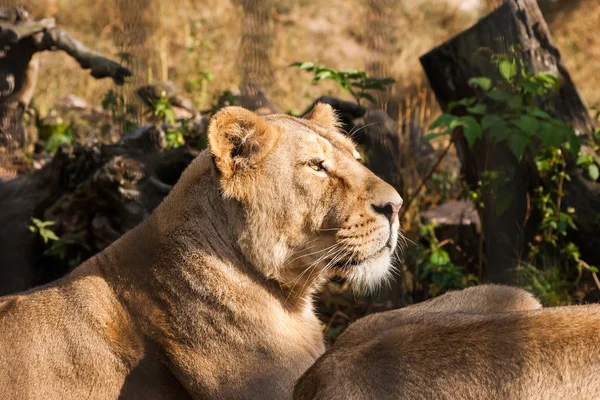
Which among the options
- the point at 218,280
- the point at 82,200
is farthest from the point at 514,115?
the point at 82,200

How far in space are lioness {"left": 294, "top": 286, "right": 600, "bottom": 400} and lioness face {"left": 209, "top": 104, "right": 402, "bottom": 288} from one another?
105 centimetres

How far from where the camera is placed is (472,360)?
2.64m

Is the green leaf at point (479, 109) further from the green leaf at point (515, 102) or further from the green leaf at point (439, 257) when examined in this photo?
the green leaf at point (439, 257)

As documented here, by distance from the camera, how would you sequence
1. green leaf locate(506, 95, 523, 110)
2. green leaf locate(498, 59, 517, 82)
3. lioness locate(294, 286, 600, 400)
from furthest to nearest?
green leaf locate(506, 95, 523, 110) < green leaf locate(498, 59, 517, 82) < lioness locate(294, 286, 600, 400)

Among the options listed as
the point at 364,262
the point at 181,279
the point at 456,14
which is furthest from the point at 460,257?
the point at 456,14

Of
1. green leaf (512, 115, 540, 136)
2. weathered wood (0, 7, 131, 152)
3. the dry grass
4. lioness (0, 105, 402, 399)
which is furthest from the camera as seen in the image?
the dry grass

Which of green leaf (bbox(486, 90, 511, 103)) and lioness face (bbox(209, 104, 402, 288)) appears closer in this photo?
lioness face (bbox(209, 104, 402, 288))

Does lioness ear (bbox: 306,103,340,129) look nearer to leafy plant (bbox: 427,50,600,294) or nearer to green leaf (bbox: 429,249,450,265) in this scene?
leafy plant (bbox: 427,50,600,294)

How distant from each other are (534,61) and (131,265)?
12.0 feet

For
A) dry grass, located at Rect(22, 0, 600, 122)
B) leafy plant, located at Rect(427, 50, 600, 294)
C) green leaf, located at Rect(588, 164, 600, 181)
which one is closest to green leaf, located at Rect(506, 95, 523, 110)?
leafy plant, located at Rect(427, 50, 600, 294)

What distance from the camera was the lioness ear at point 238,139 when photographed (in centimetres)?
386

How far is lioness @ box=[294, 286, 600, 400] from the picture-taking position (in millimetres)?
2520

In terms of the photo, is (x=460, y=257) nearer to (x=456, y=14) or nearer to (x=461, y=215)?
(x=461, y=215)

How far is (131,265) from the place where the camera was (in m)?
4.05
